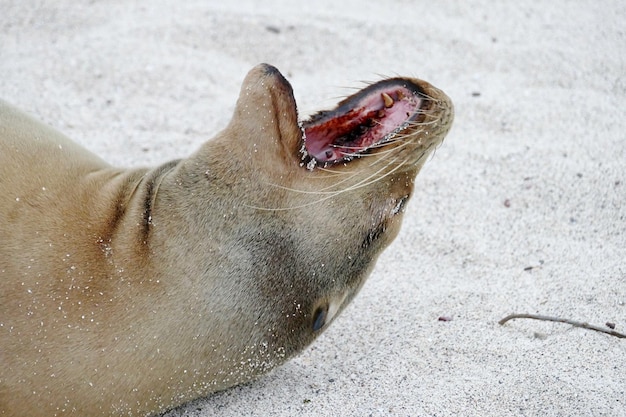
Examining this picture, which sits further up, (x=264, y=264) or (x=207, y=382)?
(x=264, y=264)

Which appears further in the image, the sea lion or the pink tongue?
the pink tongue

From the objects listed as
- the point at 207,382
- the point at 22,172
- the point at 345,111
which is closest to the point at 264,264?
the point at 207,382

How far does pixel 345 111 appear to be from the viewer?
9.63 feet

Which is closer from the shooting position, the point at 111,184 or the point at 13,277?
the point at 13,277

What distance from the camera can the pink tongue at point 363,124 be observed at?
289 centimetres

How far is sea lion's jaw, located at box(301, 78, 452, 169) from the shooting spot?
9.36ft

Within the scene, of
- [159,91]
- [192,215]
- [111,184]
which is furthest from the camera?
[159,91]

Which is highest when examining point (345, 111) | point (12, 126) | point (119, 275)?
point (345, 111)

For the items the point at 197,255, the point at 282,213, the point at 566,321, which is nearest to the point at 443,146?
the point at 566,321

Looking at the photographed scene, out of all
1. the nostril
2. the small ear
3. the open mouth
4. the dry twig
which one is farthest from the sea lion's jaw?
the dry twig

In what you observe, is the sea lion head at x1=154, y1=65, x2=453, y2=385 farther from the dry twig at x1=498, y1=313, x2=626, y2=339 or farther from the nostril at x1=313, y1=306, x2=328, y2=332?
the dry twig at x1=498, y1=313, x2=626, y2=339

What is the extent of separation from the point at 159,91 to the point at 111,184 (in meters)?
2.21

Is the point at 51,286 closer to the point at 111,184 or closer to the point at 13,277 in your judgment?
the point at 13,277

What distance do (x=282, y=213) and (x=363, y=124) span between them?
0.50m
